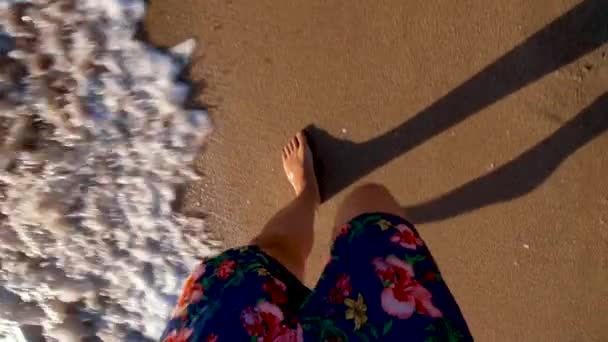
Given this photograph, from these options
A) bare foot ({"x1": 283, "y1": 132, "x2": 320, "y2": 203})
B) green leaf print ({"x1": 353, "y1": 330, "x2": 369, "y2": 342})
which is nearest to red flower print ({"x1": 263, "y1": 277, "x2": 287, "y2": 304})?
green leaf print ({"x1": 353, "y1": 330, "x2": 369, "y2": 342})

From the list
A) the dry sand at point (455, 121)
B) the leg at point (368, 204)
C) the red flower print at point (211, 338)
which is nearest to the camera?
the red flower print at point (211, 338)

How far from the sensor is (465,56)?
3.20 feet

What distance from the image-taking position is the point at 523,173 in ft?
3.34

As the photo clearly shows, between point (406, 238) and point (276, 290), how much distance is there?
0.17 m

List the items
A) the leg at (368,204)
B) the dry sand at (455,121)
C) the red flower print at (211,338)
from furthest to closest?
the dry sand at (455,121) → the leg at (368,204) → the red flower print at (211,338)

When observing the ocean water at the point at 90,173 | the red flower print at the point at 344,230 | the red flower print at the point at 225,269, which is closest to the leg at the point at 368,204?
the red flower print at the point at 344,230

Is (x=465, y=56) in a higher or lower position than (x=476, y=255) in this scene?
higher

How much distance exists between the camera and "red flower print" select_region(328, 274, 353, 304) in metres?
0.74

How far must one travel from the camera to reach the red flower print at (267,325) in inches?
28.0

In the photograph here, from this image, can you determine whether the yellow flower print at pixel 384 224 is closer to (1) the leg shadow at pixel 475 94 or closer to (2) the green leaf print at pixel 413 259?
(2) the green leaf print at pixel 413 259

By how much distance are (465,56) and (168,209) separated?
23.2 inches

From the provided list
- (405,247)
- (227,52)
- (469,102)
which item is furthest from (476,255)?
(227,52)

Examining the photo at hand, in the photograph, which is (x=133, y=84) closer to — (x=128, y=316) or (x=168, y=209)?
(x=168, y=209)

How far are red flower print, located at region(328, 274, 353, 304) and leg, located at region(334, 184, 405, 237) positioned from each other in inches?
3.9
